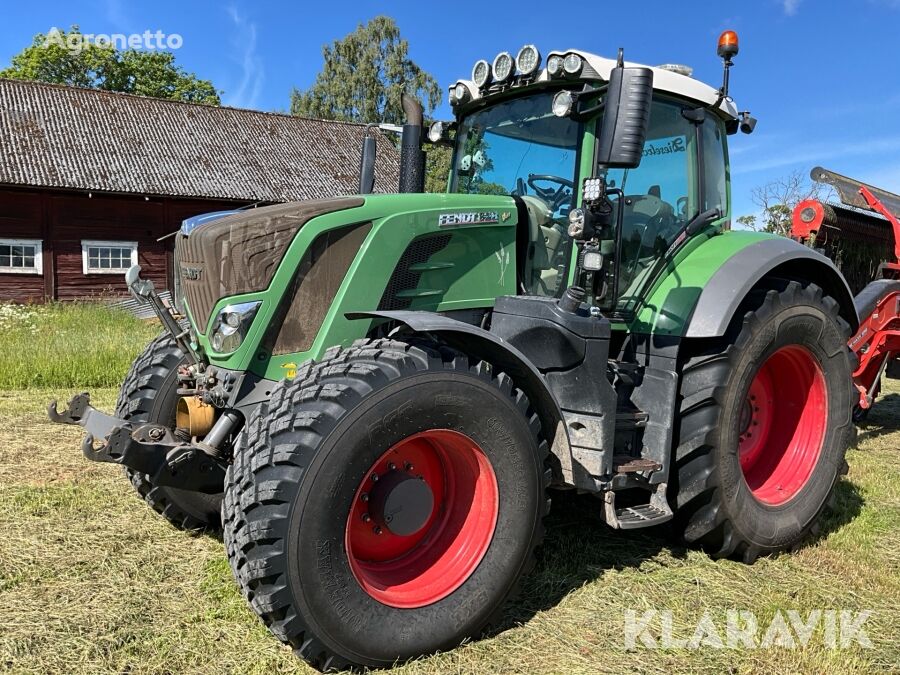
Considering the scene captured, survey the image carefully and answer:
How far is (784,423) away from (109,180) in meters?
17.5

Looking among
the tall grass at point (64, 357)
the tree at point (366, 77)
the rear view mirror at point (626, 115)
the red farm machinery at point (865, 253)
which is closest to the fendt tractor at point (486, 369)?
the rear view mirror at point (626, 115)

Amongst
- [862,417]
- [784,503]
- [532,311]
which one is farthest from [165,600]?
[862,417]

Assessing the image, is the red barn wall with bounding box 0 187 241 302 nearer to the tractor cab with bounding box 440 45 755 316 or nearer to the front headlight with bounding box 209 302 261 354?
the tractor cab with bounding box 440 45 755 316

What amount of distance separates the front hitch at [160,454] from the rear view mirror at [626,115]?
6.26 feet

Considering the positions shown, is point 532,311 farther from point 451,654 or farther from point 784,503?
point 784,503

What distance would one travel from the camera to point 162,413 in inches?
149

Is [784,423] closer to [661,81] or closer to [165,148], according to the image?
[661,81]

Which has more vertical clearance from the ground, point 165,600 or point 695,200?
point 695,200

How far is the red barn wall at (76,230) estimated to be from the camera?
17406 mm

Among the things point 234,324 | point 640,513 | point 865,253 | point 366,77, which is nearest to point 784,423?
point 640,513

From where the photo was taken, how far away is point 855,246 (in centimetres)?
735

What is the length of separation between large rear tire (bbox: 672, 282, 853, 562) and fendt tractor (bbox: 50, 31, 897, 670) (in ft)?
0.05

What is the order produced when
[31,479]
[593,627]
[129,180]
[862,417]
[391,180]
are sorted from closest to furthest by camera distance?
Result: [593,627], [31,479], [862,417], [129,180], [391,180]

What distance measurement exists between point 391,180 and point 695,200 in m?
19.5
